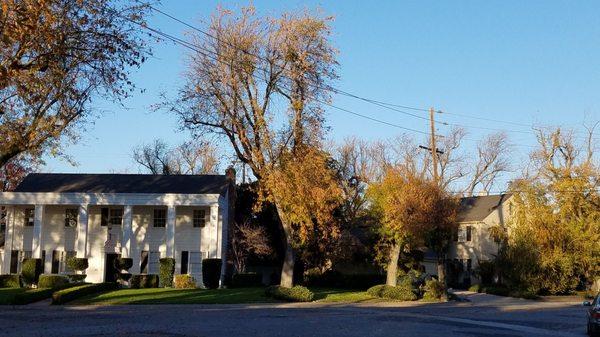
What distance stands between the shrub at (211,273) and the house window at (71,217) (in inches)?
441

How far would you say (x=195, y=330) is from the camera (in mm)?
17750

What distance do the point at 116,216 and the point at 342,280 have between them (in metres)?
16.5

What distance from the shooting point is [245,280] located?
4394 centimetres

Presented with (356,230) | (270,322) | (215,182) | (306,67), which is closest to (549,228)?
(356,230)

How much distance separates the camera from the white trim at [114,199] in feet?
144

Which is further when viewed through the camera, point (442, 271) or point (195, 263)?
point (195, 263)

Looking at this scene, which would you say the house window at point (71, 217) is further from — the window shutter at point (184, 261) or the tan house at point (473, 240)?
the tan house at point (473, 240)

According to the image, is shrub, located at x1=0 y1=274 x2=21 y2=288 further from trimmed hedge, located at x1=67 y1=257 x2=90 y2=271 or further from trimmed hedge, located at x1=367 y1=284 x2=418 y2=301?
trimmed hedge, located at x1=367 y1=284 x2=418 y2=301

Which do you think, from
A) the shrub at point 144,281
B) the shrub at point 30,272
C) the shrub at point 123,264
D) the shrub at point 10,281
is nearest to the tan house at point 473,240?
the shrub at point 144,281

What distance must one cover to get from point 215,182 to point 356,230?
44.2ft

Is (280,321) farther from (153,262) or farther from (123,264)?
(153,262)

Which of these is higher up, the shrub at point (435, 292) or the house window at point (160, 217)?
the house window at point (160, 217)

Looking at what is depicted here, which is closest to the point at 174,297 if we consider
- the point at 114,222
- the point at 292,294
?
the point at 292,294

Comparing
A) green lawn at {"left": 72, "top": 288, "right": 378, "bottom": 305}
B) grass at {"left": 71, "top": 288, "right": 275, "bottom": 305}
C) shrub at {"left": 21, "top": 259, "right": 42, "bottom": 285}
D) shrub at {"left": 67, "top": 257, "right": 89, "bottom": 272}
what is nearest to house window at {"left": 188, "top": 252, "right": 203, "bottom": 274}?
shrub at {"left": 67, "top": 257, "right": 89, "bottom": 272}
